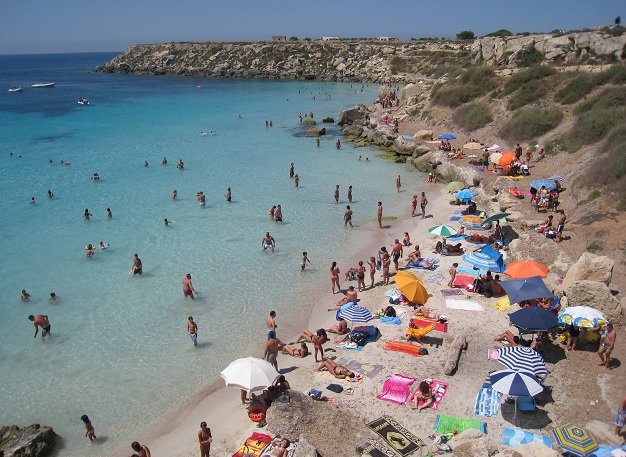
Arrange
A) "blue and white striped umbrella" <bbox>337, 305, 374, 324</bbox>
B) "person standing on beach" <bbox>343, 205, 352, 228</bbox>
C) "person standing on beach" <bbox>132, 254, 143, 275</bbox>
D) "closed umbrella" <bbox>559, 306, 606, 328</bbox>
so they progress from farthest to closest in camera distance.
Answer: "person standing on beach" <bbox>343, 205, 352, 228</bbox> → "person standing on beach" <bbox>132, 254, 143, 275</bbox> → "blue and white striped umbrella" <bbox>337, 305, 374, 324</bbox> → "closed umbrella" <bbox>559, 306, 606, 328</bbox>

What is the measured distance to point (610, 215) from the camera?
16.6 metres

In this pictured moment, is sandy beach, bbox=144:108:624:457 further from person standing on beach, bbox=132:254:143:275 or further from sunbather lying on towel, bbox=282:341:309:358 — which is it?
person standing on beach, bbox=132:254:143:275

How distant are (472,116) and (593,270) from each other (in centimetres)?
2488

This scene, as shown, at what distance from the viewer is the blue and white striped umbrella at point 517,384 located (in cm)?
852

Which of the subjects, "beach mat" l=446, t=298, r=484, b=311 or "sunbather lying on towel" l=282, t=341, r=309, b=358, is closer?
"sunbather lying on towel" l=282, t=341, r=309, b=358

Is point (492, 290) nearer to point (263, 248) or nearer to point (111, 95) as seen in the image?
point (263, 248)

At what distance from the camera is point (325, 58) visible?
99.5m

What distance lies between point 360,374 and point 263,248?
8722 mm

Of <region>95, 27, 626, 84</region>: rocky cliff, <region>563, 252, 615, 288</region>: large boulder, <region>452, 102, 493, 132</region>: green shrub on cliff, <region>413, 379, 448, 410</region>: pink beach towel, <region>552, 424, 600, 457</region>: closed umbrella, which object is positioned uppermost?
<region>95, 27, 626, 84</region>: rocky cliff

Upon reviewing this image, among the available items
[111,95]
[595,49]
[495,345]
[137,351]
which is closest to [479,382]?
[495,345]

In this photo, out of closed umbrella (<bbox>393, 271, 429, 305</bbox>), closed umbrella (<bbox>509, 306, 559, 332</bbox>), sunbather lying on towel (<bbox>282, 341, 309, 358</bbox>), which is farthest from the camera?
closed umbrella (<bbox>393, 271, 429, 305</bbox>)

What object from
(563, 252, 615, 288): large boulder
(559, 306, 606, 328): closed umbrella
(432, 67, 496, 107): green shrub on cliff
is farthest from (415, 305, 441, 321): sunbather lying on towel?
(432, 67, 496, 107): green shrub on cliff

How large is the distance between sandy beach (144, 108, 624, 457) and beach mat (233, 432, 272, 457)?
0.93ft

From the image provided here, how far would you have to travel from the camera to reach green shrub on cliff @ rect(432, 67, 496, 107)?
37.9 m
